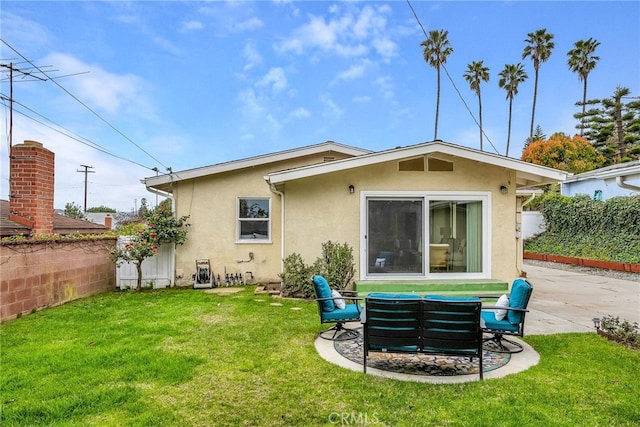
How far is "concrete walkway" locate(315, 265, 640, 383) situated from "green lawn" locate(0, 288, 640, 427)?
0.20 meters

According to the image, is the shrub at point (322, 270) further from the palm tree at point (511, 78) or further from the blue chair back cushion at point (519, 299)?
the palm tree at point (511, 78)

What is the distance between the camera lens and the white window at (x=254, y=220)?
35.9ft

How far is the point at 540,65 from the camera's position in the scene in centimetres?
3166

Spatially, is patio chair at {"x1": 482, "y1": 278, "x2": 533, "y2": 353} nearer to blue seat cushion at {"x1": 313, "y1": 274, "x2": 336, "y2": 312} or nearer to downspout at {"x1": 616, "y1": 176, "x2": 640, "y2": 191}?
blue seat cushion at {"x1": 313, "y1": 274, "x2": 336, "y2": 312}

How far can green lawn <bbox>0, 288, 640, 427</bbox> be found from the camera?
3.29m

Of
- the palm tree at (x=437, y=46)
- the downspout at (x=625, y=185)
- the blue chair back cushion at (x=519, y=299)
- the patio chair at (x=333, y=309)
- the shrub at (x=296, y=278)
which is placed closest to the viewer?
the blue chair back cushion at (x=519, y=299)

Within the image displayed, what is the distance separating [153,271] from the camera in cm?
1050

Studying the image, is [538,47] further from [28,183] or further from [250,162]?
[28,183]

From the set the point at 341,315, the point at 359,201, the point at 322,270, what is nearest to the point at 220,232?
the point at 322,270

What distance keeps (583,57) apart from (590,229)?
2281 centimetres

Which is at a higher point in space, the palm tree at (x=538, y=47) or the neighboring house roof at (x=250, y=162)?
the palm tree at (x=538, y=47)

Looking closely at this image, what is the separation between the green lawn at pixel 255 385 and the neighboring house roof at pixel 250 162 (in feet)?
17.1

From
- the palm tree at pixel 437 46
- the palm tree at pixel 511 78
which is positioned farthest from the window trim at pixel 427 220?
the palm tree at pixel 511 78

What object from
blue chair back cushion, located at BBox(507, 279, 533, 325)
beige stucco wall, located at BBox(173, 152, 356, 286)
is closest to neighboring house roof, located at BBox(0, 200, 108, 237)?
beige stucco wall, located at BBox(173, 152, 356, 286)
